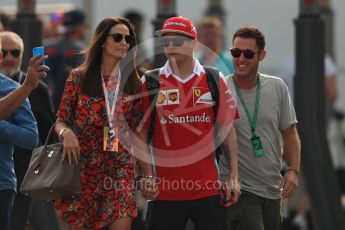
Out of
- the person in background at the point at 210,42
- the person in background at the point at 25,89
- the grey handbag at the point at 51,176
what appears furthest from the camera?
the person in background at the point at 210,42

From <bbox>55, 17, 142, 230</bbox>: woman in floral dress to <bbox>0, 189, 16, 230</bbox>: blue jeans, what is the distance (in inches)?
12.8

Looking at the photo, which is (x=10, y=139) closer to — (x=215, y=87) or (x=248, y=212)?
(x=215, y=87)

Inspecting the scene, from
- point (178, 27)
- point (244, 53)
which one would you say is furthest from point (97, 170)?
point (244, 53)

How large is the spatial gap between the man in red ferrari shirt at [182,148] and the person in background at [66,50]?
12.5 ft

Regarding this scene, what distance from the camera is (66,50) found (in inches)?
520

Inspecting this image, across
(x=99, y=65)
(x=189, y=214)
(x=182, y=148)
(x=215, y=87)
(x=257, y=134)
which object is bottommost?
(x=189, y=214)

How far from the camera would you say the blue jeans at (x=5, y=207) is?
337 inches

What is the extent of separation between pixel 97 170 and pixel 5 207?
599 mm

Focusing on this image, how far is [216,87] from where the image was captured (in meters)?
8.78

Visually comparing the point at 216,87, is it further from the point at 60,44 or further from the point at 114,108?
the point at 60,44

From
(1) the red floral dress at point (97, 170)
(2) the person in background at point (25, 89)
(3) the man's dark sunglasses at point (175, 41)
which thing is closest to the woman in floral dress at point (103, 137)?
(1) the red floral dress at point (97, 170)

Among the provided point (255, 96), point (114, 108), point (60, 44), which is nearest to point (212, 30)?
point (60, 44)

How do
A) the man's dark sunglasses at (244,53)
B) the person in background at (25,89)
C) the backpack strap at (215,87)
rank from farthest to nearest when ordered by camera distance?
the man's dark sunglasses at (244,53) < the backpack strap at (215,87) < the person in background at (25,89)

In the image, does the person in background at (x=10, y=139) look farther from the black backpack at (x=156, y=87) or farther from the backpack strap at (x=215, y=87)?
the backpack strap at (x=215, y=87)
